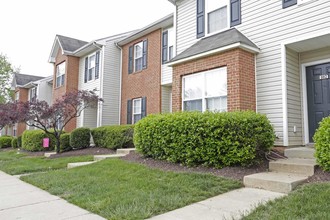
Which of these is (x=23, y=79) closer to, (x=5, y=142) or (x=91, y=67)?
(x=5, y=142)

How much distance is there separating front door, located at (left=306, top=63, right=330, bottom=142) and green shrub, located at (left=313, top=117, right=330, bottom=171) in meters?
2.25

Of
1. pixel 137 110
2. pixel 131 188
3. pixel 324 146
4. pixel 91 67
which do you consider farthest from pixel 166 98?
pixel 324 146

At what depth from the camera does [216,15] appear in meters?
9.20

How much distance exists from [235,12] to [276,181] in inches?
232

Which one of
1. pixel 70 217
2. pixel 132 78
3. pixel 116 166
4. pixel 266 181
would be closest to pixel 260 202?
pixel 266 181

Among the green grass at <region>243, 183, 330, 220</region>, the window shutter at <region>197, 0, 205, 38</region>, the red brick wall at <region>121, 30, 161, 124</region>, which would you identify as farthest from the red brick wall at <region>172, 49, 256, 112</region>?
the red brick wall at <region>121, 30, 161, 124</region>

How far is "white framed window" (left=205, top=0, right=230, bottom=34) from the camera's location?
8914 millimetres

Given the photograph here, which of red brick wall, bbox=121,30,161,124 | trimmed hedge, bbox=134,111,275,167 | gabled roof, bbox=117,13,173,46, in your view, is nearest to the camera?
trimmed hedge, bbox=134,111,275,167

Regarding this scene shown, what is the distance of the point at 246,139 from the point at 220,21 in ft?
15.8

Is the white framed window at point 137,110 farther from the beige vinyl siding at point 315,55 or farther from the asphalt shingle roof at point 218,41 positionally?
the beige vinyl siding at point 315,55

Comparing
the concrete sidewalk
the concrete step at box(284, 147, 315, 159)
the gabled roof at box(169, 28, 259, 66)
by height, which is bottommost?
the concrete sidewalk

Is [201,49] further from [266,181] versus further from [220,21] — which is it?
[266,181]

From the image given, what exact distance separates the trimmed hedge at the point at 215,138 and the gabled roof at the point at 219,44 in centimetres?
208

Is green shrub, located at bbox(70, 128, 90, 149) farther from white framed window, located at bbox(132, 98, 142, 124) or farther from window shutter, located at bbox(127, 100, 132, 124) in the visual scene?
white framed window, located at bbox(132, 98, 142, 124)
